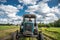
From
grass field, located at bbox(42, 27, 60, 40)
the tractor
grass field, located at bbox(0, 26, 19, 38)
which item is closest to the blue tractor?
the tractor

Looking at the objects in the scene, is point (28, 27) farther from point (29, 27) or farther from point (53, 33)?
point (53, 33)

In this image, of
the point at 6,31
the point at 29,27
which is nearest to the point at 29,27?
the point at 29,27

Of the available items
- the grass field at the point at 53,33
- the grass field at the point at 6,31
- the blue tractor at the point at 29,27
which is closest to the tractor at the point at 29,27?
the blue tractor at the point at 29,27

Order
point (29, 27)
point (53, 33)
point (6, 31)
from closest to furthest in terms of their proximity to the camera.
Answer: point (29, 27)
point (6, 31)
point (53, 33)

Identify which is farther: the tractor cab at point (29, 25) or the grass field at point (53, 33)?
the grass field at point (53, 33)

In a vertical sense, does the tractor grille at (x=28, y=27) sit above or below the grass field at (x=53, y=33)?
above

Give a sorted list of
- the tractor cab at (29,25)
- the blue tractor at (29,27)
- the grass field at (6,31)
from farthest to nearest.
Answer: the grass field at (6,31)
the tractor cab at (29,25)
the blue tractor at (29,27)

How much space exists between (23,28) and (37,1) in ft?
8.20

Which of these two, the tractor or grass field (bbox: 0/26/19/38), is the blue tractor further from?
grass field (bbox: 0/26/19/38)

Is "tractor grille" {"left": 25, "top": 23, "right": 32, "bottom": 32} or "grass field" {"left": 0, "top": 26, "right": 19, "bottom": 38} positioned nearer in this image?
"tractor grille" {"left": 25, "top": 23, "right": 32, "bottom": 32}

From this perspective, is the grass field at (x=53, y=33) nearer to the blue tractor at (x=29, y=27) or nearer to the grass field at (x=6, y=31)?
the grass field at (x=6, y=31)

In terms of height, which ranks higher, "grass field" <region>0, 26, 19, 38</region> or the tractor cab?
the tractor cab

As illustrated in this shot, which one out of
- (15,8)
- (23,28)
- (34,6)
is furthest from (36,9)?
(23,28)

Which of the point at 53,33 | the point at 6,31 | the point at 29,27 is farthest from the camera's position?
the point at 53,33
